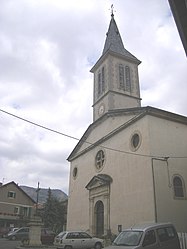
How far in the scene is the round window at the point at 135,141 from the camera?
748 inches

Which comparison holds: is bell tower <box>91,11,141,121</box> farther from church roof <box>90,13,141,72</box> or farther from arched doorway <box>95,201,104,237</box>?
arched doorway <box>95,201,104,237</box>

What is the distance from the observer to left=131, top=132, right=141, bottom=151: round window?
1899 cm

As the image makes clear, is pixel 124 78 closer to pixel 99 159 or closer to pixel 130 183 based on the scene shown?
pixel 99 159

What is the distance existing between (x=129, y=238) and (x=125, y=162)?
32.6 feet

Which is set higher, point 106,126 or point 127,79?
point 127,79

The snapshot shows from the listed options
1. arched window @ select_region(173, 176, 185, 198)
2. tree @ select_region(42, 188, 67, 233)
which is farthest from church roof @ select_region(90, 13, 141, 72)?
tree @ select_region(42, 188, 67, 233)

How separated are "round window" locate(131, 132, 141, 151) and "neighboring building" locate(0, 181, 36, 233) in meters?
26.9

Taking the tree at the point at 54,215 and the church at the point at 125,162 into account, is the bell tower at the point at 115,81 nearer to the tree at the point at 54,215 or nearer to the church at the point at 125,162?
the church at the point at 125,162

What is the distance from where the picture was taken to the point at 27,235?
1048 inches

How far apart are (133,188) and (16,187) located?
101 feet

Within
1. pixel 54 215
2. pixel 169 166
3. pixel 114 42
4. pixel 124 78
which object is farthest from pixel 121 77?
pixel 54 215

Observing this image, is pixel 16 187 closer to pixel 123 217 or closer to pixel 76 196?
pixel 76 196

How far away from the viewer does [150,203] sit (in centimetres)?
1636

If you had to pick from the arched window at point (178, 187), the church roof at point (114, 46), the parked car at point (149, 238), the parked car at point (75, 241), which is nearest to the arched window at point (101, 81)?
the church roof at point (114, 46)
